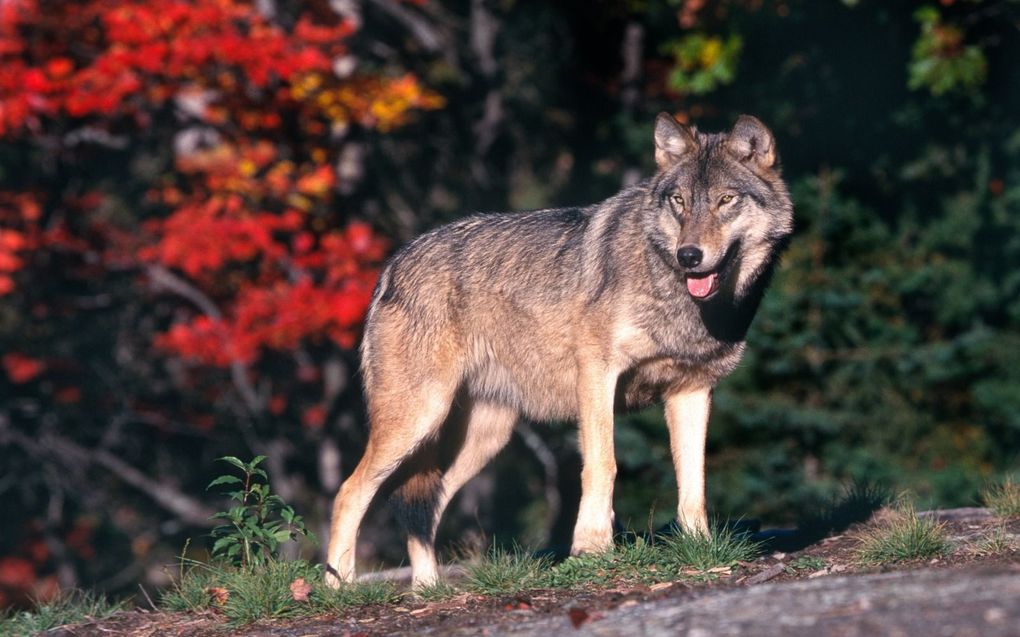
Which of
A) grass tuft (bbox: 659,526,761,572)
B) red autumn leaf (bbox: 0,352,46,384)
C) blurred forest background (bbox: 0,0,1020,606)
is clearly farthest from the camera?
red autumn leaf (bbox: 0,352,46,384)

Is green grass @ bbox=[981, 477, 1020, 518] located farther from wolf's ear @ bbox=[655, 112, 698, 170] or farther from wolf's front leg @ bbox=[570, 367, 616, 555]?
wolf's ear @ bbox=[655, 112, 698, 170]

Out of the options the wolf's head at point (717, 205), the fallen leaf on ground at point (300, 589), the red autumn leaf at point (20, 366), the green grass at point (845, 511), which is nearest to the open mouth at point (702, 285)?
the wolf's head at point (717, 205)

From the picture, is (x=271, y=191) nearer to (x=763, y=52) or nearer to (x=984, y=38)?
(x=763, y=52)

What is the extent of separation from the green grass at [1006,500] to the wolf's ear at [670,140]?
2.45 meters

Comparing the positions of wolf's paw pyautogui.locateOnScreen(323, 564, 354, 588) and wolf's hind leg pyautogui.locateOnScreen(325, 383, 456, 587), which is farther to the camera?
wolf's hind leg pyautogui.locateOnScreen(325, 383, 456, 587)

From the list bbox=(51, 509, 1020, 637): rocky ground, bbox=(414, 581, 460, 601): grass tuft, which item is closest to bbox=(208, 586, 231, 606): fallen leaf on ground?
bbox=(51, 509, 1020, 637): rocky ground

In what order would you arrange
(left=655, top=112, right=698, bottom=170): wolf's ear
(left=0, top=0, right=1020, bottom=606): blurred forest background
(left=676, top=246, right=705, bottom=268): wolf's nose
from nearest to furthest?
(left=676, top=246, right=705, bottom=268): wolf's nose, (left=655, top=112, right=698, bottom=170): wolf's ear, (left=0, top=0, right=1020, bottom=606): blurred forest background

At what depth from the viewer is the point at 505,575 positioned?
6129 mm

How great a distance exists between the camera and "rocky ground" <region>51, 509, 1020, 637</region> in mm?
4406

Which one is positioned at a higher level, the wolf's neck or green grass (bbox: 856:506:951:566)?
the wolf's neck

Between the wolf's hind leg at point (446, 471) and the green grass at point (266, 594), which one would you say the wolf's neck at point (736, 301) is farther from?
the green grass at point (266, 594)

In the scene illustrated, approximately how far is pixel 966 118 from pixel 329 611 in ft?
41.1

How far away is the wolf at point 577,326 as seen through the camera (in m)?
6.66

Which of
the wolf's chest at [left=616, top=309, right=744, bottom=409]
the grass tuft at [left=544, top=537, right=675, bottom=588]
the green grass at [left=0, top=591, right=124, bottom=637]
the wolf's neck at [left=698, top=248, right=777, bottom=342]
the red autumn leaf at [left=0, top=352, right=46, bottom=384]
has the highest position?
the wolf's neck at [left=698, top=248, right=777, bottom=342]
